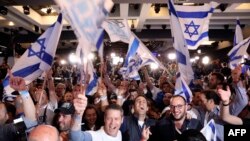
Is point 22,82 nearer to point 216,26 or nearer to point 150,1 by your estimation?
point 150,1

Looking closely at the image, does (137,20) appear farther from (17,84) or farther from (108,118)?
(108,118)

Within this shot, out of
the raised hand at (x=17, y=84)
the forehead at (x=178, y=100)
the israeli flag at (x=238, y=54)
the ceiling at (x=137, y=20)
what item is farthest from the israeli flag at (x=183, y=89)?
the ceiling at (x=137, y=20)

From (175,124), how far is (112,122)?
1.02m

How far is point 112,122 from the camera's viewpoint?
12.5ft

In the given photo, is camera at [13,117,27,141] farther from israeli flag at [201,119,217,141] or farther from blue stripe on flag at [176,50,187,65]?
blue stripe on flag at [176,50,187,65]

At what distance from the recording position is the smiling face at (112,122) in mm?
3809

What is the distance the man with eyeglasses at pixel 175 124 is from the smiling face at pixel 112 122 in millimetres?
820

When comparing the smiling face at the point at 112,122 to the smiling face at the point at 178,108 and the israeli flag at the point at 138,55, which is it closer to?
the smiling face at the point at 178,108

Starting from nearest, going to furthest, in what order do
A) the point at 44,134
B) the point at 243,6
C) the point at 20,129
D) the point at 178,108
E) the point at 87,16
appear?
1. the point at 44,134
2. the point at 87,16
3. the point at 20,129
4. the point at 178,108
5. the point at 243,6

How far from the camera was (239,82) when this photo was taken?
502 cm

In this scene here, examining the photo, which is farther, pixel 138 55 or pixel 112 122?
pixel 138 55

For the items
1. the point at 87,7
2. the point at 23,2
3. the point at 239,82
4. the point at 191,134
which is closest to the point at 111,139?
the point at 191,134

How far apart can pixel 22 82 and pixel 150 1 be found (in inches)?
228

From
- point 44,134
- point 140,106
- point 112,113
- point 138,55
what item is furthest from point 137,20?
point 44,134
